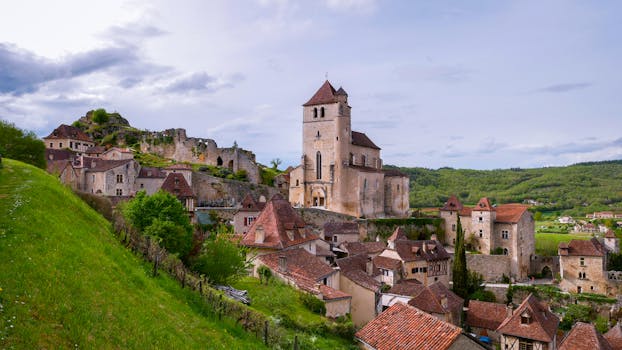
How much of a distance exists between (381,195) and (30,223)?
60.3 m

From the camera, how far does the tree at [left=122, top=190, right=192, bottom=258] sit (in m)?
24.8

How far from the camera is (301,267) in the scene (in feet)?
104

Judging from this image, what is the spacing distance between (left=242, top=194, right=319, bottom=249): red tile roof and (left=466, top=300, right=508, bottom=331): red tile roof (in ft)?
56.7

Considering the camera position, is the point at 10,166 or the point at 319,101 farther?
the point at 319,101

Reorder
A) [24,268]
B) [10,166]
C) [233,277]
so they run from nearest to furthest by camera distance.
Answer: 1. [24,268]
2. [10,166]
3. [233,277]

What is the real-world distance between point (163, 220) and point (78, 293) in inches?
532

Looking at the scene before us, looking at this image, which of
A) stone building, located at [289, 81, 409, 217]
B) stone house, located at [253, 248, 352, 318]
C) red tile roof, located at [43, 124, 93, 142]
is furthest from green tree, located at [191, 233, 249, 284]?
red tile roof, located at [43, 124, 93, 142]

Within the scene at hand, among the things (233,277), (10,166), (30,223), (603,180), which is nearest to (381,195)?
(233,277)

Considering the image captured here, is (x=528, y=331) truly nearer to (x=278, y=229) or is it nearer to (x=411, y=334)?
(x=411, y=334)

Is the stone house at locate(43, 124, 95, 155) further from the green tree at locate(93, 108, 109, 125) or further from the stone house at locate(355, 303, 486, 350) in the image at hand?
the stone house at locate(355, 303, 486, 350)

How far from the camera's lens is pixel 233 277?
26.2 meters

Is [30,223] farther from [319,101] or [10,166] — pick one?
[319,101]

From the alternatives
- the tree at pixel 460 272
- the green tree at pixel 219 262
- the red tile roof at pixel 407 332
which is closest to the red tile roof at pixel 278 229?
the green tree at pixel 219 262

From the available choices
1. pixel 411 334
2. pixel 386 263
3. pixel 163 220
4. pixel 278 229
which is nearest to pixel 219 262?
pixel 163 220
